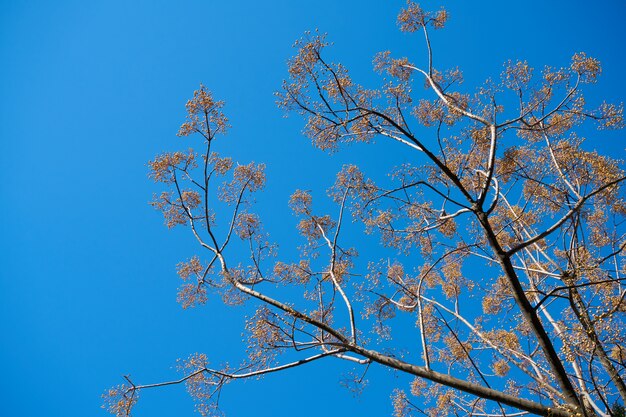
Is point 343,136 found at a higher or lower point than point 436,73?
lower

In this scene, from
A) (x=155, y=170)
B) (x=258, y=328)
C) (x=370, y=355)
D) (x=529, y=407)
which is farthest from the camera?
(x=155, y=170)

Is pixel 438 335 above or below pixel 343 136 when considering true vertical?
below

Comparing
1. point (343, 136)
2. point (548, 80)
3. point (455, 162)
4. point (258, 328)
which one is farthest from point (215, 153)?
point (548, 80)

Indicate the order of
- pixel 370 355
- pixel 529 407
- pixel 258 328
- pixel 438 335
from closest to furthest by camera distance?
1. pixel 529 407
2. pixel 370 355
3. pixel 258 328
4. pixel 438 335

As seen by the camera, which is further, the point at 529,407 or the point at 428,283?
the point at 428,283

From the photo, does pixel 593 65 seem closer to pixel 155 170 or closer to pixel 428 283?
pixel 428 283

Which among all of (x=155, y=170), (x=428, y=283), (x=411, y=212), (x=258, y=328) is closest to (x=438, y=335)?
(x=428, y=283)

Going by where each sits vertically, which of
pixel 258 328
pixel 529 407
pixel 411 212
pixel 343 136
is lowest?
pixel 529 407

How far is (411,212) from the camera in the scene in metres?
7.68

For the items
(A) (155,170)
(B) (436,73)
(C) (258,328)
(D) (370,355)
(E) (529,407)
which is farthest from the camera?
(B) (436,73)

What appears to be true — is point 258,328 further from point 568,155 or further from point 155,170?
point 568,155

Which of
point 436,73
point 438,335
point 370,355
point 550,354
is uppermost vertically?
point 436,73

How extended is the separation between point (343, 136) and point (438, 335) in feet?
20.2

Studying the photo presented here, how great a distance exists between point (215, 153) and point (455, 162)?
4.91 m
